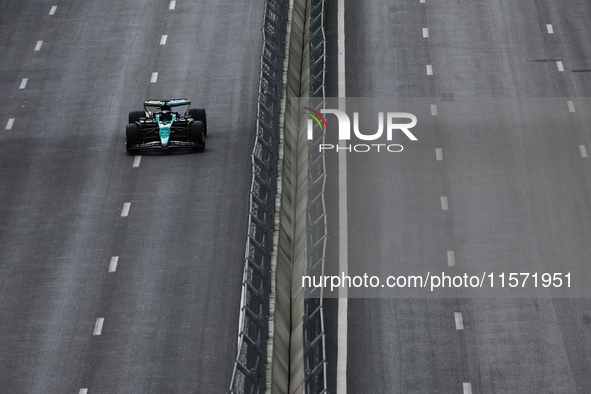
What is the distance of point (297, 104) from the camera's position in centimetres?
3975

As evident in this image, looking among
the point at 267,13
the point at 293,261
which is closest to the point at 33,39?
the point at 267,13

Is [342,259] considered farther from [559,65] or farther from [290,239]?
[559,65]

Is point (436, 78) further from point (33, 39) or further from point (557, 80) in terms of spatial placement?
point (33, 39)

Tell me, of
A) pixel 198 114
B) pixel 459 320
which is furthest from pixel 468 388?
pixel 198 114

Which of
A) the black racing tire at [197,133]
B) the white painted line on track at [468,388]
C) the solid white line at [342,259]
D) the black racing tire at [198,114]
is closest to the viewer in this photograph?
the white painted line on track at [468,388]

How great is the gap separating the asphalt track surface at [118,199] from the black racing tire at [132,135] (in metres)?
0.53

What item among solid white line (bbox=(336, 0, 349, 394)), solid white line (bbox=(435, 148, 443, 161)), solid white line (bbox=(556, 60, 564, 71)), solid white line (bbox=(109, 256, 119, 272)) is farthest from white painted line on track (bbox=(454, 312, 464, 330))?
solid white line (bbox=(556, 60, 564, 71))

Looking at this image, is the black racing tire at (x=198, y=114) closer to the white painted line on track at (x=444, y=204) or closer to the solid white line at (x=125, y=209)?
Result: the solid white line at (x=125, y=209)

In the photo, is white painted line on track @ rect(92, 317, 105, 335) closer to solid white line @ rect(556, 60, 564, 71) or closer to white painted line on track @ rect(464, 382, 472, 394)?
white painted line on track @ rect(464, 382, 472, 394)

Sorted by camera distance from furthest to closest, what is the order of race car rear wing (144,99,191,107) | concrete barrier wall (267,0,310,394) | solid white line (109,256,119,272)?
race car rear wing (144,99,191,107)
solid white line (109,256,119,272)
concrete barrier wall (267,0,310,394)

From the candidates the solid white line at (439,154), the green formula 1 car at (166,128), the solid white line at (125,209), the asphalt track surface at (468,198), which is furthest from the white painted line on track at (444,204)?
the solid white line at (125,209)

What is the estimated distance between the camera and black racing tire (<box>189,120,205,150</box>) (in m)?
36.6

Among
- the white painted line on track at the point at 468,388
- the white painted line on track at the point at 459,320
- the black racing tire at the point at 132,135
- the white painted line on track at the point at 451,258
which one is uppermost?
the black racing tire at the point at 132,135

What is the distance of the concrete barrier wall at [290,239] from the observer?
28578 millimetres
